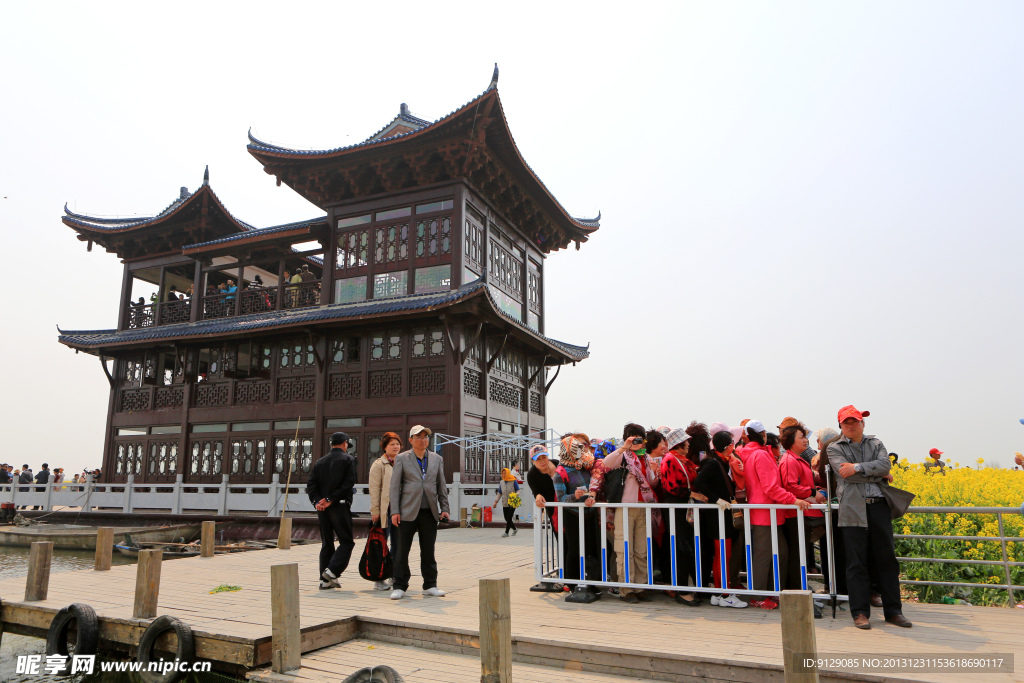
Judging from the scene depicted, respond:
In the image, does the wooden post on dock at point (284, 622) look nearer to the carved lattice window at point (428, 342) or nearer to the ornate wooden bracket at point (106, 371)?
the carved lattice window at point (428, 342)

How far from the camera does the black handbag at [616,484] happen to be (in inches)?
263

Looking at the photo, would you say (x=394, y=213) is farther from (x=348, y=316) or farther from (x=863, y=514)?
(x=863, y=514)

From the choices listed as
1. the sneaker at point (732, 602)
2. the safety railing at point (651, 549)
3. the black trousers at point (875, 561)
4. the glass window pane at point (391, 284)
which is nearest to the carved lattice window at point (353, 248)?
the glass window pane at point (391, 284)

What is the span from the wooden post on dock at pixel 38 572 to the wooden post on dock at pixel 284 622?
3876 millimetres

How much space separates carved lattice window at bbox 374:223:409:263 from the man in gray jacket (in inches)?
495

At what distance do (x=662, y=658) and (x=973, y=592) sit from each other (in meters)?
4.59

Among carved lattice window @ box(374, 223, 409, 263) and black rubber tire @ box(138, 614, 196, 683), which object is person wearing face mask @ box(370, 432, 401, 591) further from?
carved lattice window @ box(374, 223, 409, 263)

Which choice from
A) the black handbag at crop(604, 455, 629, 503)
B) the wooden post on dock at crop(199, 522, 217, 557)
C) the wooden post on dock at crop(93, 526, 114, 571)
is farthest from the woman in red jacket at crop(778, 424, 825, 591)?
the wooden post on dock at crop(199, 522, 217, 557)

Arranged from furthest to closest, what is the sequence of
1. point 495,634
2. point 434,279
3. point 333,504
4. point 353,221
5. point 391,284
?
point 353,221 < point 391,284 < point 434,279 < point 333,504 < point 495,634

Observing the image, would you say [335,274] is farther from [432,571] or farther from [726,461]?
[726,461]

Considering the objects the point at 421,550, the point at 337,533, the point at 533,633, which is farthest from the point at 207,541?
the point at 533,633

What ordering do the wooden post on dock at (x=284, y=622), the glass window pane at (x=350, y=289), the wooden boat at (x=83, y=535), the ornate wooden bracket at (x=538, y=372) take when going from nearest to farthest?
the wooden post on dock at (x=284, y=622) < the wooden boat at (x=83, y=535) < the glass window pane at (x=350, y=289) < the ornate wooden bracket at (x=538, y=372)

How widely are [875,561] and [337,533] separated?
17.8 ft

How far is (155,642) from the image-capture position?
5746mm
